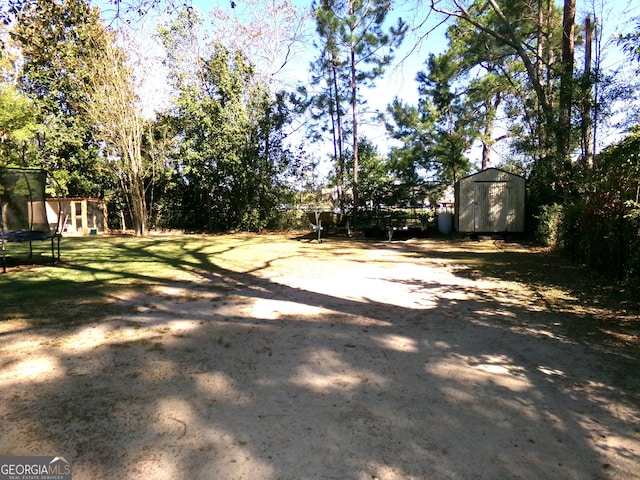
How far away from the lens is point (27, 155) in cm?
1579

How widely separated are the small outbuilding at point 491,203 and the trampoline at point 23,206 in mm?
Result: 12231

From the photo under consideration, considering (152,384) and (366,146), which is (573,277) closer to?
(152,384)

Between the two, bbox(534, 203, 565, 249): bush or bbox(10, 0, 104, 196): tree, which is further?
bbox(10, 0, 104, 196): tree

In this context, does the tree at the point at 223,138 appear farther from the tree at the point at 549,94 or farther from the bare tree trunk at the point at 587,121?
the bare tree trunk at the point at 587,121

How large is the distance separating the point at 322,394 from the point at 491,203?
524 inches

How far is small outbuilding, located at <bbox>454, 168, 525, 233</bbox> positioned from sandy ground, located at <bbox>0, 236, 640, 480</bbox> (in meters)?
9.97

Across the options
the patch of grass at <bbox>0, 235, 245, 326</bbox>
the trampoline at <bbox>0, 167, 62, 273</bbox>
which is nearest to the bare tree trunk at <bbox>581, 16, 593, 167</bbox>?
the patch of grass at <bbox>0, 235, 245, 326</bbox>

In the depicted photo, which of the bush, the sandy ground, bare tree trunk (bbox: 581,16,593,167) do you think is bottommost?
the sandy ground

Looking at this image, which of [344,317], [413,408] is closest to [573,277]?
[344,317]

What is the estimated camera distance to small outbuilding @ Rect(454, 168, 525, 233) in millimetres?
14102

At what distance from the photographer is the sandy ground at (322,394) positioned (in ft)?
6.37

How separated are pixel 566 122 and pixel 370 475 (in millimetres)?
12800

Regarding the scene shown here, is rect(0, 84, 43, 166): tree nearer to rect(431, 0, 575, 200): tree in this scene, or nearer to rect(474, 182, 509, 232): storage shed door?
rect(431, 0, 575, 200): tree

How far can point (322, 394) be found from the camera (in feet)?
8.63
